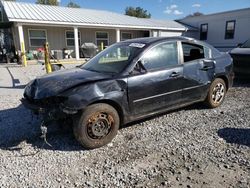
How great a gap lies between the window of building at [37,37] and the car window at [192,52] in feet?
47.1

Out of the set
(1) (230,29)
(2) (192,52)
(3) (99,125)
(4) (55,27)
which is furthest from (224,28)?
(3) (99,125)

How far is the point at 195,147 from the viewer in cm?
368

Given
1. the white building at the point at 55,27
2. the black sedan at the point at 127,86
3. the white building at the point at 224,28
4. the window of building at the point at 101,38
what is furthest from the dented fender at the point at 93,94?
the white building at the point at 224,28

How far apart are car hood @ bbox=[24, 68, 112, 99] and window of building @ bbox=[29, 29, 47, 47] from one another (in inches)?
552

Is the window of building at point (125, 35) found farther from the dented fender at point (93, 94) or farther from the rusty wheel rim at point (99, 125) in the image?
the rusty wheel rim at point (99, 125)

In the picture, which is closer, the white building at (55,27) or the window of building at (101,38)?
the white building at (55,27)

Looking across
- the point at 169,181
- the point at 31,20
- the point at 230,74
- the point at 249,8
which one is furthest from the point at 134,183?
the point at 249,8

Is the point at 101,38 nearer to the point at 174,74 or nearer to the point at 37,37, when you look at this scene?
the point at 37,37

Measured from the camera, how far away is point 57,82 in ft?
12.5

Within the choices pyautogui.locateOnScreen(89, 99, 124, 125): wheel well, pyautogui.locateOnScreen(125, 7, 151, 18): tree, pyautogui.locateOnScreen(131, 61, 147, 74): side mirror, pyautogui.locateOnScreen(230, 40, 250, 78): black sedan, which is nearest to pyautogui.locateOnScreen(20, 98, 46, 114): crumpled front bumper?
pyautogui.locateOnScreen(89, 99, 124, 125): wheel well

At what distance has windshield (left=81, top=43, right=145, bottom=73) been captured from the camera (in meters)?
4.19

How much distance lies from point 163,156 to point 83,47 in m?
15.5

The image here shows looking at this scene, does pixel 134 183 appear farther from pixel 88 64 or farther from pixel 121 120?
pixel 88 64

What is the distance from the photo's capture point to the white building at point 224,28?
20.8 metres
